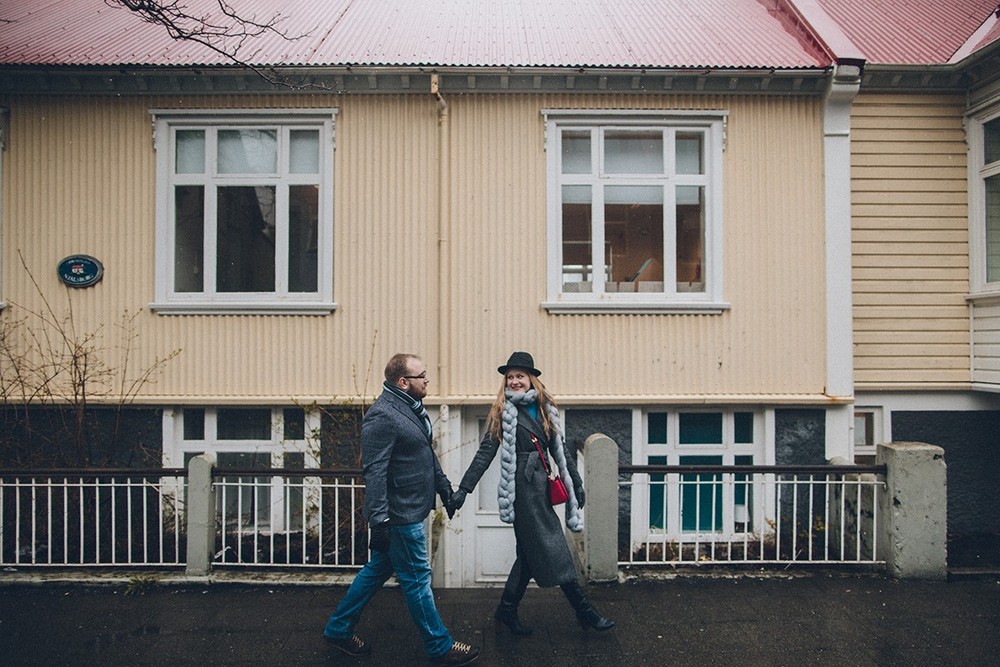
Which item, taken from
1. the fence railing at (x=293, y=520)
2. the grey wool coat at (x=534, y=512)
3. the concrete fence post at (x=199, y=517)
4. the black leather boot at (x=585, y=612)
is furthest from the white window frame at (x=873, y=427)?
the concrete fence post at (x=199, y=517)

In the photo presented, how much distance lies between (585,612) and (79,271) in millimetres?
6137

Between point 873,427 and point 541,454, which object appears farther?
point 873,427

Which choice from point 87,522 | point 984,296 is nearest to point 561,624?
point 87,522

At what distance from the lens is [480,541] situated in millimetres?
7117

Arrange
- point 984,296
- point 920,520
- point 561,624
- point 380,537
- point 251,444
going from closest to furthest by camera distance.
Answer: point 380,537 → point 561,624 → point 920,520 → point 251,444 → point 984,296

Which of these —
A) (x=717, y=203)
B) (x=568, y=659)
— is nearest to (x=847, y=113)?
(x=717, y=203)

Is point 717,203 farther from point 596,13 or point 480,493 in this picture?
point 480,493

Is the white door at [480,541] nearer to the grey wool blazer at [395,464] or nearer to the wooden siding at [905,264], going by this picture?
the grey wool blazer at [395,464]

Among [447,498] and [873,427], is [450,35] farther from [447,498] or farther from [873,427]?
[873,427]

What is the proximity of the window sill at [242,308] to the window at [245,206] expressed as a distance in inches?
3.9

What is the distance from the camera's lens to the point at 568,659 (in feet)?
15.1

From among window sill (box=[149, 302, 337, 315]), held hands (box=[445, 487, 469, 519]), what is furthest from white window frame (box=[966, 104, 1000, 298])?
window sill (box=[149, 302, 337, 315])

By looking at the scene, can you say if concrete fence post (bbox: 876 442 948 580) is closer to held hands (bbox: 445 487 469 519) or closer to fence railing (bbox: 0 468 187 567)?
held hands (bbox: 445 487 469 519)

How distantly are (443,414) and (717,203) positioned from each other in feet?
12.1
